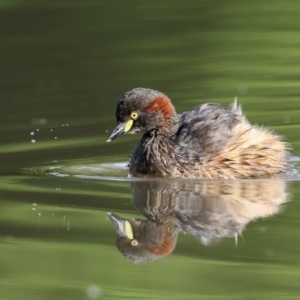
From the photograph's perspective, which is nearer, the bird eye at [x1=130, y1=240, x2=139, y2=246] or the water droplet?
the water droplet

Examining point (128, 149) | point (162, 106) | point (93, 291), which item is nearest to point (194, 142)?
point (162, 106)

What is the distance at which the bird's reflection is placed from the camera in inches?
296

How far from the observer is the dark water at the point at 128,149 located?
22.2 ft

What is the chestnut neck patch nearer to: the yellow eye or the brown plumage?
the brown plumage

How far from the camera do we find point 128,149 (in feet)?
36.8

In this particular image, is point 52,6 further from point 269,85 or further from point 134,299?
point 134,299

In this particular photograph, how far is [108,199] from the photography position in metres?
8.76

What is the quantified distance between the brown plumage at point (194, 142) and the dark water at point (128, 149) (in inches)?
10.0

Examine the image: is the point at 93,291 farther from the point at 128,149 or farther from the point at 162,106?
the point at 128,149

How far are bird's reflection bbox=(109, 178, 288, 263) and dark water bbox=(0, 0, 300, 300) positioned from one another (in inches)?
0.7

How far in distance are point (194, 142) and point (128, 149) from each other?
4.82 ft

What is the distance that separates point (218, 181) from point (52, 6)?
35.9 ft

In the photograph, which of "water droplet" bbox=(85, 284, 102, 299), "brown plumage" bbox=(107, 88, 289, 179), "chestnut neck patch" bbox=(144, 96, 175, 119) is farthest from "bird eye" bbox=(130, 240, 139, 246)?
"chestnut neck patch" bbox=(144, 96, 175, 119)

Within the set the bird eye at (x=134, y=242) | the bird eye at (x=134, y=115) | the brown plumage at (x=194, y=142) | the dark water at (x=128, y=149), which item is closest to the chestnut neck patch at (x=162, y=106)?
the brown plumage at (x=194, y=142)
